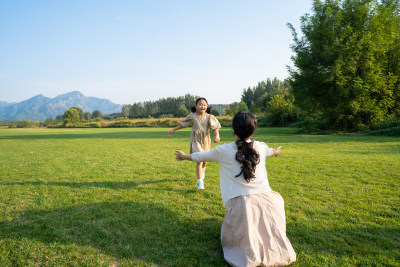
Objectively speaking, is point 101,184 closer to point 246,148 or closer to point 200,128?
point 200,128

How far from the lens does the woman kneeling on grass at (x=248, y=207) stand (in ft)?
8.30

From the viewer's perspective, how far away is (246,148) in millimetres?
2779

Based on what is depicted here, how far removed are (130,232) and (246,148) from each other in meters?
2.08

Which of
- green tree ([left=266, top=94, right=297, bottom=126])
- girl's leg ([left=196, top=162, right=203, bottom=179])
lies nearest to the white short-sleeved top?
girl's leg ([left=196, top=162, right=203, bottom=179])

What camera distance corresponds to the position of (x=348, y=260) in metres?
2.61

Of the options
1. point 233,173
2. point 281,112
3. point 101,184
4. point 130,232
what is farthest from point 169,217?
point 281,112

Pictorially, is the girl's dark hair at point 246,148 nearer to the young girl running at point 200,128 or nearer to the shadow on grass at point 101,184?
the young girl running at point 200,128

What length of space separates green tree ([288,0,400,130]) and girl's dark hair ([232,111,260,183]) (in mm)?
19492

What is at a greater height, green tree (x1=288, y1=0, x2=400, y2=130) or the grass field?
green tree (x1=288, y1=0, x2=400, y2=130)

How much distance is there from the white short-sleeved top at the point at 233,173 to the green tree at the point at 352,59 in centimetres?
1946

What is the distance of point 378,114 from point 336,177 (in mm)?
17439

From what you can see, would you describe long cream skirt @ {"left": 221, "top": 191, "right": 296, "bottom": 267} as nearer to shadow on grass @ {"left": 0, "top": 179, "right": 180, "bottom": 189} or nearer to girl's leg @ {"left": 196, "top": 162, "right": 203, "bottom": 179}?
girl's leg @ {"left": 196, "top": 162, "right": 203, "bottom": 179}

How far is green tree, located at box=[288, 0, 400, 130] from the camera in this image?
18.7 metres

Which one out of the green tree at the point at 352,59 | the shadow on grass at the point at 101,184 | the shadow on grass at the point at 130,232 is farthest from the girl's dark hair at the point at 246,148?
the green tree at the point at 352,59
